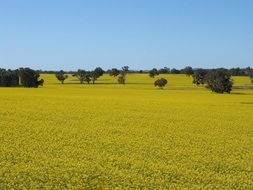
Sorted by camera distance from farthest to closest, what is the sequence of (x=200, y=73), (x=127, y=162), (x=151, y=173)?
(x=200, y=73), (x=127, y=162), (x=151, y=173)

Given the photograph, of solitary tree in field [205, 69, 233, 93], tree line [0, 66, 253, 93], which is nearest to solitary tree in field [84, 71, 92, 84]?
tree line [0, 66, 253, 93]

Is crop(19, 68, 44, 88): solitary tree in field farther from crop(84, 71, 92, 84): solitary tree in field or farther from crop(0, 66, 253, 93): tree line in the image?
crop(84, 71, 92, 84): solitary tree in field

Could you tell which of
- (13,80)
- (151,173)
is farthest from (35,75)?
(151,173)

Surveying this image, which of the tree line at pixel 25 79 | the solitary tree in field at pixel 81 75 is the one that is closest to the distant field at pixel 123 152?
the tree line at pixel 25 79

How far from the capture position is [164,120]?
31297 millimetres

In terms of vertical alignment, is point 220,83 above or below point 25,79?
below

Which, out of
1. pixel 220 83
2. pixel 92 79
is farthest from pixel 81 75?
pixel 220 83

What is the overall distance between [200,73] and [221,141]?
98743mm

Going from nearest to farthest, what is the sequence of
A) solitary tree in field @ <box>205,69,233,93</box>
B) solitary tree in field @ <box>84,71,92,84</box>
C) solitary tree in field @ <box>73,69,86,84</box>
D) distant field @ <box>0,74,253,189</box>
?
distant field @ <box>0,74,253,189</box> → solitary tree in field @ <box>205,69,233,93</box> → solitary tree in field @ <box>84,71,92,84</box> → solitary tree in field @ <box>73,69,86,84</box>

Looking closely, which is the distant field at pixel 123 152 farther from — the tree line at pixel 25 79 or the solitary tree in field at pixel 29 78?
the tree line at pixel 25 79

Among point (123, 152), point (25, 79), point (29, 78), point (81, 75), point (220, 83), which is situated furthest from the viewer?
point (81, 75)

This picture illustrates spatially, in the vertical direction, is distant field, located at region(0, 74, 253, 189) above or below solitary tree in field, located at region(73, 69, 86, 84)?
below

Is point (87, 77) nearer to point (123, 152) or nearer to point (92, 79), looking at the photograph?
point (92, 79)

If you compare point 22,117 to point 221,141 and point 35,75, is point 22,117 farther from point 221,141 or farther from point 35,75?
point 35,75
